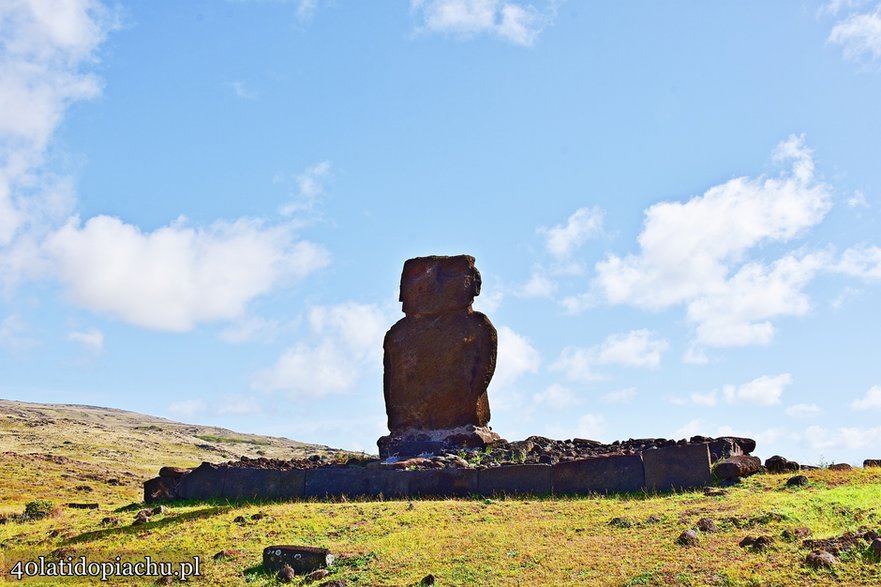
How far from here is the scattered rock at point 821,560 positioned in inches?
305

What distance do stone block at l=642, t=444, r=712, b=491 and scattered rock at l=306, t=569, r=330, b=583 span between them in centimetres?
588

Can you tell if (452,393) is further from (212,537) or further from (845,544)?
(845,544)

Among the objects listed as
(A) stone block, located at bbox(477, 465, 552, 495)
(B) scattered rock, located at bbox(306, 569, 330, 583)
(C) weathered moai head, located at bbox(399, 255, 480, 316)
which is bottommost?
(B) scattered rock, located at bbox(306, 569, 330, 583)

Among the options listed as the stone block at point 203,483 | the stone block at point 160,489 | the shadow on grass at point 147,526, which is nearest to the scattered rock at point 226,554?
the shadow on grass at point 147,526

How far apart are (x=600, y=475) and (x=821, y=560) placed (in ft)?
19.3

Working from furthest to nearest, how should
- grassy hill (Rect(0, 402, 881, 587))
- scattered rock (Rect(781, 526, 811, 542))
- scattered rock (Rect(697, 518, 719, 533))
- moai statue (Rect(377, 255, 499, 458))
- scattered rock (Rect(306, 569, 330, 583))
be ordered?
1. moai statue (Rect(377, 255, 499, 458))
2. scattered rock (Rect(306, 569, 330, 583))
3. scattered rock (Rect(697, 518, 719, 533))
4. scattered rock (Rect(781, 526, 811, 542))
5. grassy hill (Rect(0, 402, 881, 587))

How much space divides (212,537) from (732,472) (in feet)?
27.6

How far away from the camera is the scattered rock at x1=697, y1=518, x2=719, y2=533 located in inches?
379

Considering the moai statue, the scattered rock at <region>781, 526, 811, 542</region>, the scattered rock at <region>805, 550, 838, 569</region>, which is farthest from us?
the moai statue

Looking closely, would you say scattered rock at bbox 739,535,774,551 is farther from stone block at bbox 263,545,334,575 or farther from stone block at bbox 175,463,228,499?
stone block at bbox 175,463,228,499

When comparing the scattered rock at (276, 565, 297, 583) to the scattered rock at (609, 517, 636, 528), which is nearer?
the scattered rock at (276, 565, 297, 583)

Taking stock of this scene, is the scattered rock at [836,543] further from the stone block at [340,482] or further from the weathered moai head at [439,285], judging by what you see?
the weathered moai head at [439,285]

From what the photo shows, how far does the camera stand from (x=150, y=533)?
12.8 m

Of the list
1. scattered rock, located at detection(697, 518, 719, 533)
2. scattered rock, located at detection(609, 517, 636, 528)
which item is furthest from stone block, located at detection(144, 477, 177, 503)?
scattered rock, located at detection(697, 518, 719, 533)
